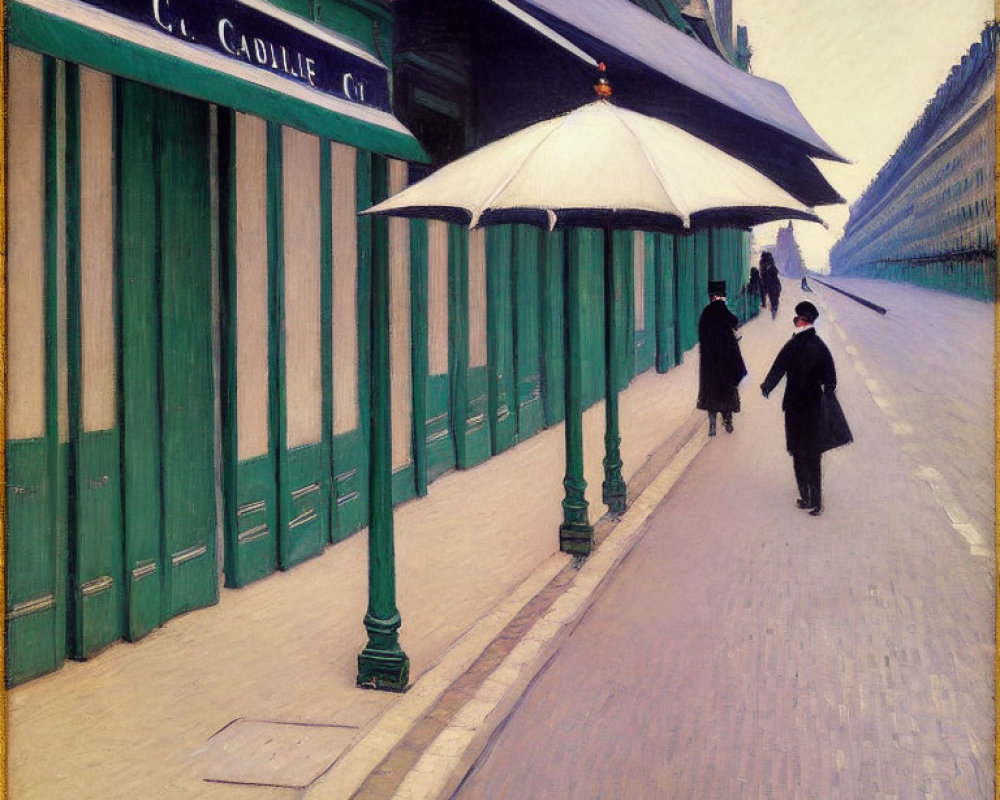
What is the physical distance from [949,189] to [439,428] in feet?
174

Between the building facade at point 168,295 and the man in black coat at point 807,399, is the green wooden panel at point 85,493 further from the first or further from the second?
the man in black coat at point 807,399

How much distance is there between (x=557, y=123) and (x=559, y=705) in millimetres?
3344

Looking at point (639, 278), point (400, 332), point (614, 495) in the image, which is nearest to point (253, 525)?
point (400, 332)

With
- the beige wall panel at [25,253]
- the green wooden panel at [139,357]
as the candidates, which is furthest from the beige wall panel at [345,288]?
the beige wall panel at [25,253]

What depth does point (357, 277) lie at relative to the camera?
26.9ft

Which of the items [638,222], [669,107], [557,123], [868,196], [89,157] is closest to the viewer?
[89,157]

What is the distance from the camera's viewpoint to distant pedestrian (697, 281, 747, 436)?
13211mm

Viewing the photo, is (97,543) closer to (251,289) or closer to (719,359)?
(251,289)

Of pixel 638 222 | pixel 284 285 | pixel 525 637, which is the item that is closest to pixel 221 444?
pixel 284 285

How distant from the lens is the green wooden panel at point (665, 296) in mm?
21531

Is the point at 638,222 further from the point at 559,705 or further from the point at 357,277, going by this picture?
the point at 559,705

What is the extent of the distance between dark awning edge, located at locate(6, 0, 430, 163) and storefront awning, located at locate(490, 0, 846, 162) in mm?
2133

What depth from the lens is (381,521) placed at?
16.4ft

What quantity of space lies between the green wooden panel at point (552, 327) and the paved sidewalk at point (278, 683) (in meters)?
5.06
